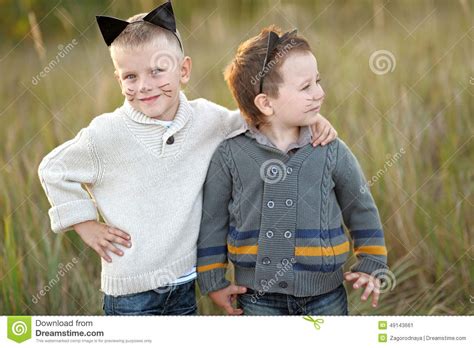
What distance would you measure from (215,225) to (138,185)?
0.25 m

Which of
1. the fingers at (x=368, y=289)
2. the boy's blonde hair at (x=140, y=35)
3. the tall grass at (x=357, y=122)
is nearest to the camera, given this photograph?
the boy's blonde hair at (x=140, y=35)

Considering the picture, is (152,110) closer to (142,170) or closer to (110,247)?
(142,170)

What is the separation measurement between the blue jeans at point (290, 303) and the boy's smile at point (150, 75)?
594 millimetres

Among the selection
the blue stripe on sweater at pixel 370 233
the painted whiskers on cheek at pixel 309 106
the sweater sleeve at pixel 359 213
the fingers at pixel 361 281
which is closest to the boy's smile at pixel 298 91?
the painted whiskers on cheek at pixel 309 106

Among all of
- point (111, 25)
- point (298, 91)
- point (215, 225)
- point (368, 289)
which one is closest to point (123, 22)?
point (111, 25)

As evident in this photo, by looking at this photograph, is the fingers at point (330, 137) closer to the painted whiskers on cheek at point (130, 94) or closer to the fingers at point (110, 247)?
the painted whiskers on cheek at point (130, 94)

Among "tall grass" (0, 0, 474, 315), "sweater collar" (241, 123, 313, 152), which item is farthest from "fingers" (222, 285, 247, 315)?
"sweater collar" (241, 123, 313, 152)

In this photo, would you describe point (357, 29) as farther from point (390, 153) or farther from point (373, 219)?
point (373, 219)

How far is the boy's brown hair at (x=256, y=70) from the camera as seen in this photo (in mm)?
2021

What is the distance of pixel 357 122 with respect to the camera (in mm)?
2598

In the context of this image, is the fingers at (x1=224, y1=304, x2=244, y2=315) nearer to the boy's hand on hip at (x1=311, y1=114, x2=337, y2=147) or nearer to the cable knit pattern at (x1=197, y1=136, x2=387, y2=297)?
the cable knit pattern at (x1=197, y1=136, x2=387, y2=297)

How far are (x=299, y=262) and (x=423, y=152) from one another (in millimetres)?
741

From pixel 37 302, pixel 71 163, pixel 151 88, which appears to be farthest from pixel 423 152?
pixel 37 302

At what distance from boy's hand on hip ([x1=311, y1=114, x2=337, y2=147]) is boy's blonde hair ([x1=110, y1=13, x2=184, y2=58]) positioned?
1.47ft
